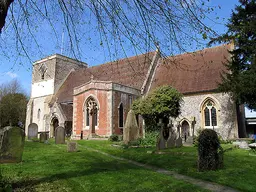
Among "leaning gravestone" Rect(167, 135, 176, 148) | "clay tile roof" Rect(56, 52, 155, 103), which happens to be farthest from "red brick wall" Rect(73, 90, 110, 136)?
"leaning gravestone" Rect(167, 135, 176, 148)

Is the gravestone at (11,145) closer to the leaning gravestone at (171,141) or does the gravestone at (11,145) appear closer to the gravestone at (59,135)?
the gravestone at (59,135)

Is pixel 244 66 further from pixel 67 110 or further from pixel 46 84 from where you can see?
pixel 46 84

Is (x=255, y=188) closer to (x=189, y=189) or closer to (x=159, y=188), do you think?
(x=189, y=189)

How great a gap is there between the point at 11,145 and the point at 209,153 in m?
6.69

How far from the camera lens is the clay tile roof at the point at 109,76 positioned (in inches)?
990

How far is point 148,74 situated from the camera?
25000mm

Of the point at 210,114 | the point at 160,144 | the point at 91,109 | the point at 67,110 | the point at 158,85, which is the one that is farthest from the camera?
the point at 67,110

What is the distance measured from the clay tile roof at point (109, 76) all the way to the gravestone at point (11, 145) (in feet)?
48.6

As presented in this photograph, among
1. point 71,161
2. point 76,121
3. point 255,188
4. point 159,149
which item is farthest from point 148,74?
point 255,188

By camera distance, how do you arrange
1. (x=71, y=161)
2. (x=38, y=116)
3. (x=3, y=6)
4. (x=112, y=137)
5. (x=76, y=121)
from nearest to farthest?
(x=3, y=6)
(x=71, y=161)
(x=112, y=137)
(x=76, y=121)
(x=38, y=116)

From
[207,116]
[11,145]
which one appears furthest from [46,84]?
[11,145]

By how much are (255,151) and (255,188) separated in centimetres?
747

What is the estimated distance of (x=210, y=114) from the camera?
21.3 m

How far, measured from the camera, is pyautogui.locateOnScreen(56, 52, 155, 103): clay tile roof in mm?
25156
